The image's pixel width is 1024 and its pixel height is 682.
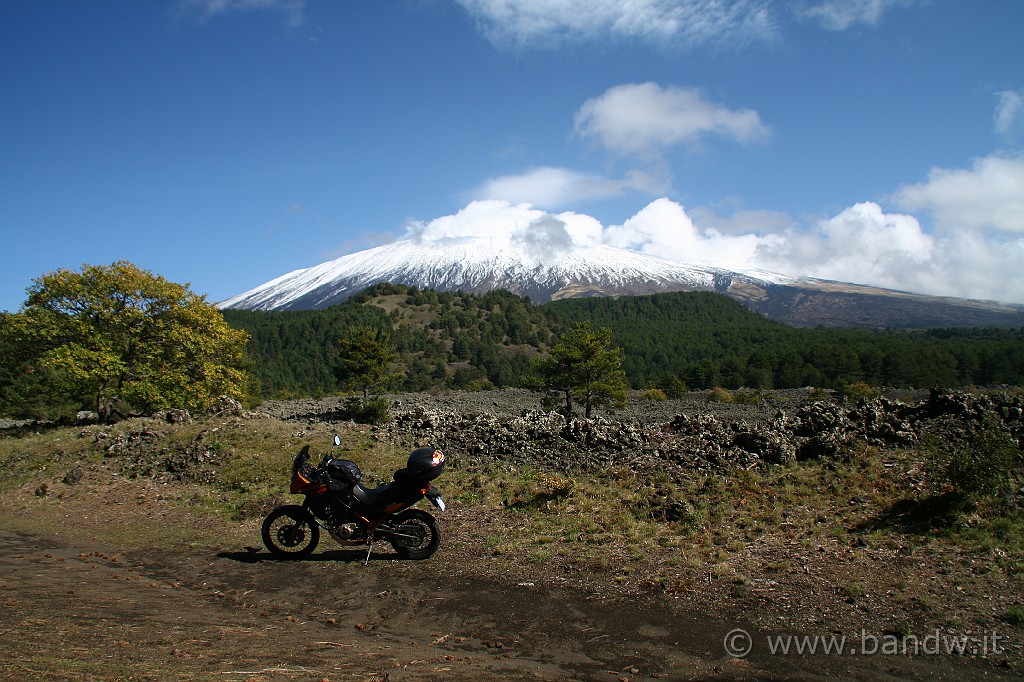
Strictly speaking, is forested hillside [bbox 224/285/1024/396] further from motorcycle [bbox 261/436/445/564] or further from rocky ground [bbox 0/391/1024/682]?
motorcycle [bbox 261/436/445/564]

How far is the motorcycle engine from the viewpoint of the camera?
23.9ft

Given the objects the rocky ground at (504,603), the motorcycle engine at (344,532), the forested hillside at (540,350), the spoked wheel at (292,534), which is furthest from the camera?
the forested hillside at (540,350)

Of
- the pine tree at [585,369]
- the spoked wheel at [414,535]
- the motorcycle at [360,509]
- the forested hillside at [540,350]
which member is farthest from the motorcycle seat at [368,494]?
the forested hillside at [540,350]

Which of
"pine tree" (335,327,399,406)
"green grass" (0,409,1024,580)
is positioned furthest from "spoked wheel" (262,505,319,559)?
"pine tree" (335,327,399,406)

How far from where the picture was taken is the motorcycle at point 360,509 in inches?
282

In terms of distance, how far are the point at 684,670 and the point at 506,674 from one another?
4.54 feet

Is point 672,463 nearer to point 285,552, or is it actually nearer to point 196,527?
point 285,552

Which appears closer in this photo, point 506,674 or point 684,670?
point 506,674

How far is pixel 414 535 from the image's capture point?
7355 millimetres

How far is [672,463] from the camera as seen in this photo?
35.8 ft

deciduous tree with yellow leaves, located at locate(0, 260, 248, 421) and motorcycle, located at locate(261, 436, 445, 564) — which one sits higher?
deciduous tree with yellow leaves, located at locate(0, 260, 248, 421)

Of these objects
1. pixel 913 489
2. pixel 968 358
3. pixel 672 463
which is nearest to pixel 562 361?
pixel 672 463

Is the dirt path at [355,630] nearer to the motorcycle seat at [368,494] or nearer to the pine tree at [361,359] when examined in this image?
the motorcycle seat at [368,494]

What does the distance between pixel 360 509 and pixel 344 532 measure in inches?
15.3
